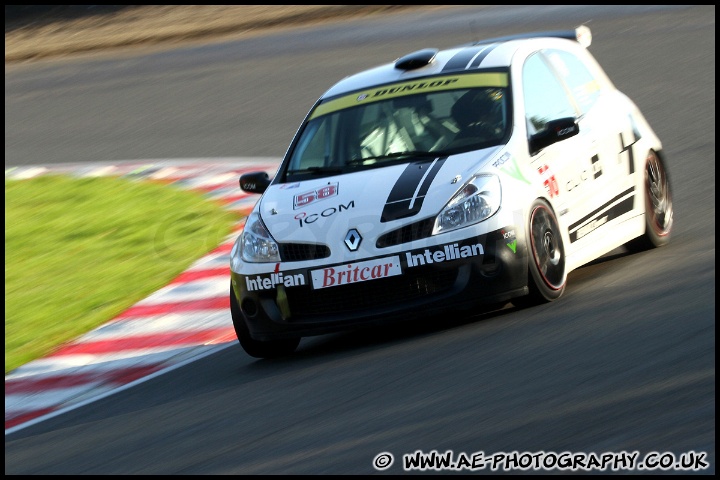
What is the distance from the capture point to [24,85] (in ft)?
71.2

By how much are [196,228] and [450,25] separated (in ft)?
29.3

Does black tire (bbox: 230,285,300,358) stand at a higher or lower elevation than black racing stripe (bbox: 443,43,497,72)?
lower

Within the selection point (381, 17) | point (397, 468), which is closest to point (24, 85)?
point (381, 17)

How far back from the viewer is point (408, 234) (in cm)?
756

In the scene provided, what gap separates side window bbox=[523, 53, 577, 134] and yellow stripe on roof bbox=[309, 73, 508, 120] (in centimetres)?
20

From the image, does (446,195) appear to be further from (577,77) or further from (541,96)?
(577,77)

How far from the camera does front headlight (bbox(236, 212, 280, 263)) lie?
7.89 m

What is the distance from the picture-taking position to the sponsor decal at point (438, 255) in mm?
7520

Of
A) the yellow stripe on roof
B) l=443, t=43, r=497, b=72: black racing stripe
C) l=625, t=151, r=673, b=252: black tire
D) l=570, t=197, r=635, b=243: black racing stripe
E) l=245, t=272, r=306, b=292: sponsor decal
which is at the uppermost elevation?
l=443, t=43, r=497, b=72: black racing stripe

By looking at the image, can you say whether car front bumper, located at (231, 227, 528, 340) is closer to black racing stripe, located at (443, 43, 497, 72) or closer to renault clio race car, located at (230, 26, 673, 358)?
renault clio race car, located at (230, 26, 673, 358)

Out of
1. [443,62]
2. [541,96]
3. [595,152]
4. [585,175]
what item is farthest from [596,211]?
[443,62]

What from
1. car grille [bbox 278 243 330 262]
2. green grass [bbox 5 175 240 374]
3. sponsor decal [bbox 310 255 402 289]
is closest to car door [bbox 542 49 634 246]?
sponsor decal [bbox 310 255 402 289]

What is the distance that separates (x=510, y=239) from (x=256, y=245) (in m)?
1.46

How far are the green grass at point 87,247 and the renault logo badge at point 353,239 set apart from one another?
2.80 m
